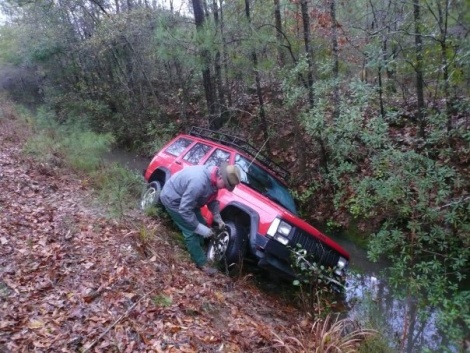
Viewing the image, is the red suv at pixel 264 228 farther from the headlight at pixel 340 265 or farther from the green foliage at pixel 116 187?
the green foliage at pixel 116 187

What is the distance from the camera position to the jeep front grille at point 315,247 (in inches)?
230

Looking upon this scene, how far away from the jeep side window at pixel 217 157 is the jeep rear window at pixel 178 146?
1.05 metres

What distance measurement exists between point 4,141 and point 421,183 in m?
10.8

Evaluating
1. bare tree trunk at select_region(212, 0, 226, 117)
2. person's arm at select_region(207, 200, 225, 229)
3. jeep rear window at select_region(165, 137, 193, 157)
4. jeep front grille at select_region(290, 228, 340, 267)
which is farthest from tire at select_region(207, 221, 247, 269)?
bare tree trunk at select_region(212, 0, 226, 117)

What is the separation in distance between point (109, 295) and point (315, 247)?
3012 millimetres

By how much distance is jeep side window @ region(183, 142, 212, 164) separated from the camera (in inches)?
311

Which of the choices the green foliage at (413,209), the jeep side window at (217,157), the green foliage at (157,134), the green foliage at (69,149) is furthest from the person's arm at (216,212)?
the green foliage at (157,134)

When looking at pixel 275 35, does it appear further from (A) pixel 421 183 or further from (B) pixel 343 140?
(A) pixel 421 183

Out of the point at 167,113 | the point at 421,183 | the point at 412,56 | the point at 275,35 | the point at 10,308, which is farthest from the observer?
the point at 167,113

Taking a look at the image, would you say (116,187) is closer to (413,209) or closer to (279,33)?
(413,209)

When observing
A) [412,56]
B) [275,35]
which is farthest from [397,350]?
[275,35]

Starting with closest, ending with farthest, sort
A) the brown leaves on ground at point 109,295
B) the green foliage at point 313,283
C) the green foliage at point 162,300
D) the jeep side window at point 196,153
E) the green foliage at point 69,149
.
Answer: the brown leaves on ground at point 109,295 → the green foliage at point 162,300 → the green foliage at point 313,283 → the jeep side window at point 196,153 → the green foliage at point 69,149

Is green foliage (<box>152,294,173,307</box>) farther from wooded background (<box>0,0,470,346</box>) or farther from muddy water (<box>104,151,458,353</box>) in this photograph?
wooded background (<box>0,0,470,346</box>)

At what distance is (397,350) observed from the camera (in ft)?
14.7
